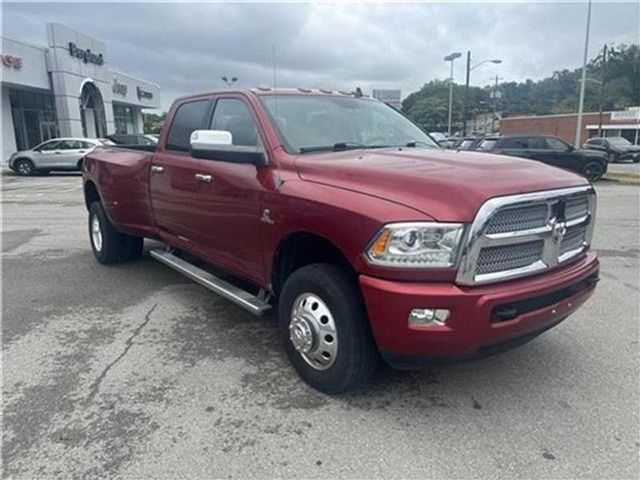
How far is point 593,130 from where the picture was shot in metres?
53.0

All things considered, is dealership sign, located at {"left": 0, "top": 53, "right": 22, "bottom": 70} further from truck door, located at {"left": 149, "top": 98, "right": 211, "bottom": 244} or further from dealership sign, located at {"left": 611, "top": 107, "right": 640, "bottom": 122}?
dealership sign, located at {"left": 611, "top": 107, "right": 640, "bottom": 122}

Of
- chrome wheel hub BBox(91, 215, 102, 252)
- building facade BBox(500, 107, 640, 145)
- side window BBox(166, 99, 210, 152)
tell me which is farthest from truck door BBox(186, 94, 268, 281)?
building facade BBox(500, 107, 640, 145)

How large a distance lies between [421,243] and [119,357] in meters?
2.53

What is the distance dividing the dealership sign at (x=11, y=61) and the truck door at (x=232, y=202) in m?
24.6

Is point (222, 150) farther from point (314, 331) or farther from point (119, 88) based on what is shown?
point (119, 88)

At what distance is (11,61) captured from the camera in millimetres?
24078

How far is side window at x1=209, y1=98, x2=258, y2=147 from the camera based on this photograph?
3895 millimetres

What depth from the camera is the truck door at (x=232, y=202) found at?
3691 millimetres

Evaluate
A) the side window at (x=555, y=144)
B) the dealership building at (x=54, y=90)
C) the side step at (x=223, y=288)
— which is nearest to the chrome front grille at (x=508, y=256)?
the side step at (x=223, y=288)

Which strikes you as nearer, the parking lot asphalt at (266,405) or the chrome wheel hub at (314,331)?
the parking lot asphalt at (266,405)

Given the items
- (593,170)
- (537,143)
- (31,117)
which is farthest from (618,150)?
(31,117)

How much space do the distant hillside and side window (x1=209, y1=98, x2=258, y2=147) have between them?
6392cm

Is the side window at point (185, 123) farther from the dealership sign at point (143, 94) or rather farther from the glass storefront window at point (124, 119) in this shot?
the dealership sign at point (143, 94)

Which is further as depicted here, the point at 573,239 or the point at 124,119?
the point at 124,119
